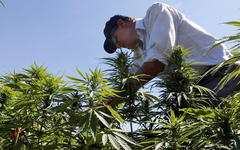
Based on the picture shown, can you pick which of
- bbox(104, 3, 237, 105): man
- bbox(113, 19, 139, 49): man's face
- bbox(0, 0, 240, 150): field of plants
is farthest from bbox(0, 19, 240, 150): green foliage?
bbox(113, 19, 139, 49): man's face

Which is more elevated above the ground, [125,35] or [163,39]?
[125,35]

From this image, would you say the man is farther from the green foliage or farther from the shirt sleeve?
the green foliage

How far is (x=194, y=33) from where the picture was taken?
171cm

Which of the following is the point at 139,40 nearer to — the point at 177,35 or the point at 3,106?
the point at 177,35

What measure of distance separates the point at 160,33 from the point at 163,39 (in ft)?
0.23

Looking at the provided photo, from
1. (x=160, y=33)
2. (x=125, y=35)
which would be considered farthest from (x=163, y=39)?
(x=125, y=35)

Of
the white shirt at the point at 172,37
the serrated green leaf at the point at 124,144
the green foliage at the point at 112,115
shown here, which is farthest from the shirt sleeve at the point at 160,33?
the serrated green leaf at the point at 124,144

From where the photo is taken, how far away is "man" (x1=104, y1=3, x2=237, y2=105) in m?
1.35

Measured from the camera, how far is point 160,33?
4.94 ft

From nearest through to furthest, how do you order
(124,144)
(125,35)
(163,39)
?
(124,144), (163,39), (125,35)

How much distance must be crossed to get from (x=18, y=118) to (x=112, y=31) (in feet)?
4.66

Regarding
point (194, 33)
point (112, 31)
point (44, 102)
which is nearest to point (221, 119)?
point (44, 102)

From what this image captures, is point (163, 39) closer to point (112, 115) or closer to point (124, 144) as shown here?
point (112, 115)

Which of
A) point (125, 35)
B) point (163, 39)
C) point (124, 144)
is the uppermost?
point (125, 35)
